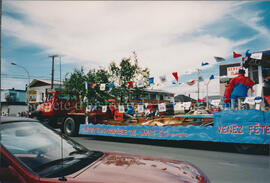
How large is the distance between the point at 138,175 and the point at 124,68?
13797mm

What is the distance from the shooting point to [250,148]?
240 inches

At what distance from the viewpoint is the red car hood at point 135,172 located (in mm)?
1738

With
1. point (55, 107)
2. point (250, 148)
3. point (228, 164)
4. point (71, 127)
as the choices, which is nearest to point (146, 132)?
point (228, 164)

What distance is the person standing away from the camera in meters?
7.04

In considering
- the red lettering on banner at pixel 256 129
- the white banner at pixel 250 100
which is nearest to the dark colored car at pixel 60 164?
the red lettering on banner at pixel 256 129

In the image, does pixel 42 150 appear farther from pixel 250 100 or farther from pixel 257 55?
pixel 257 55

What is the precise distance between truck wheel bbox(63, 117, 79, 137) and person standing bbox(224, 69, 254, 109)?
750 centimetres

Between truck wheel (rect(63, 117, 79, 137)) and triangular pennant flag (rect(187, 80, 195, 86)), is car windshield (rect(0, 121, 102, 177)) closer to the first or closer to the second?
truck wheel (rect(63, 117, 79, 137))

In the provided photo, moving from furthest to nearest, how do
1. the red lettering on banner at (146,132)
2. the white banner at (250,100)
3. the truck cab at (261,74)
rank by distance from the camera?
the truck cab at (261,74) → the red lettering on banner at (146,132) → the white banner at (250,100)

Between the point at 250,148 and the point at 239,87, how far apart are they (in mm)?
2078

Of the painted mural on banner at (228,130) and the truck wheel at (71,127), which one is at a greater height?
the painted mural on banner at (228,130)

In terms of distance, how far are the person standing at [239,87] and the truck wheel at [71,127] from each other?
7495 millimetres

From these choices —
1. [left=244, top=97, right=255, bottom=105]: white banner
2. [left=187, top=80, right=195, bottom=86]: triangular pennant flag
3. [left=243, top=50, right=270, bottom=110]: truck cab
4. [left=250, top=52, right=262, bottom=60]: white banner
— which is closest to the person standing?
[left=244, top=97, right=255, bottom=105]: white banner

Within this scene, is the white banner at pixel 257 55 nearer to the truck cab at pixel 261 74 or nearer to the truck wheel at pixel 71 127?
the truck cab at pixel 261 74
